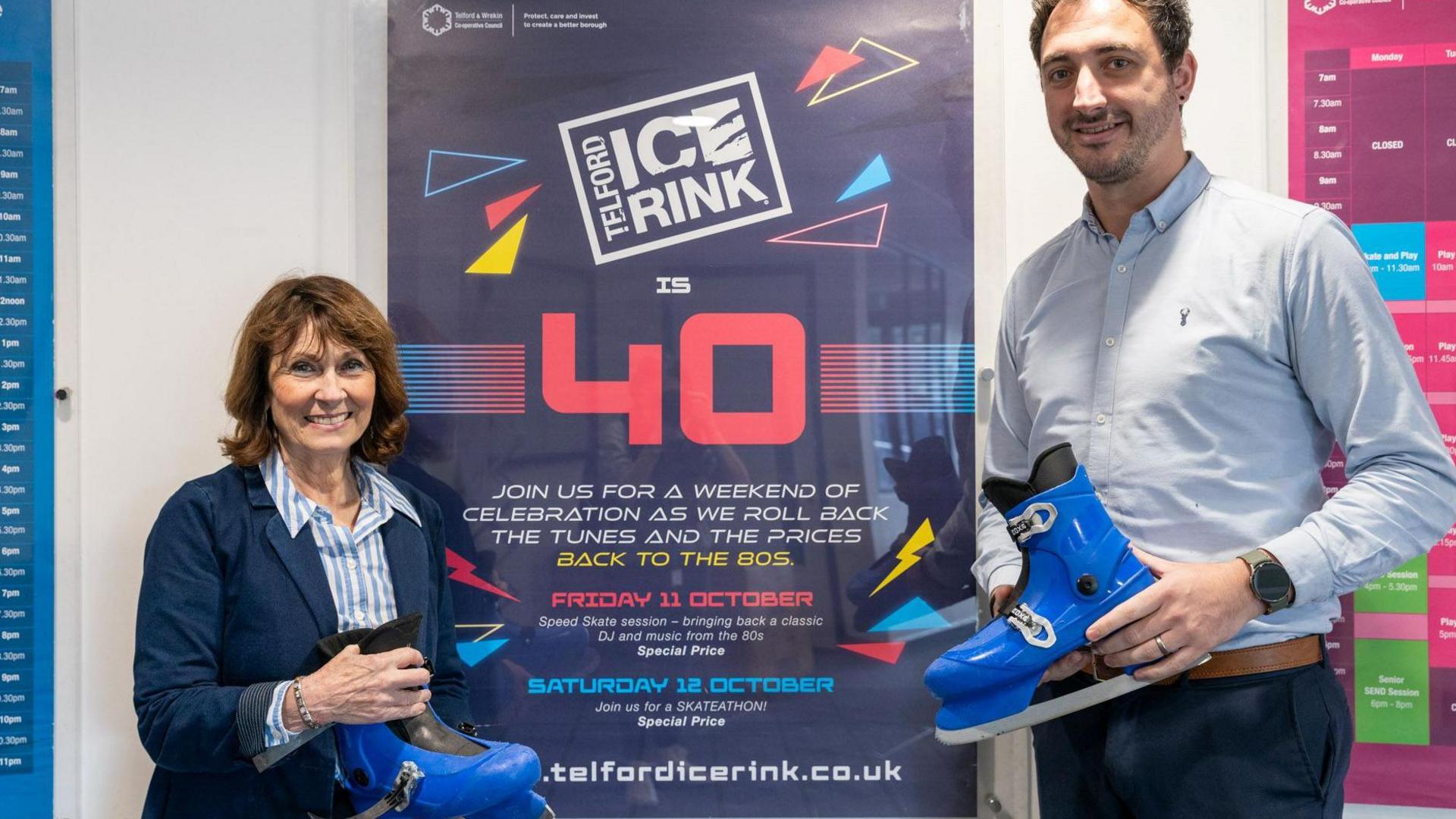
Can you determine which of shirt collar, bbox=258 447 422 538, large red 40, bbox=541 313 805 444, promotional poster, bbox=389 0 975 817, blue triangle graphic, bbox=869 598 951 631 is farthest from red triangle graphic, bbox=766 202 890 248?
shirt collar, bbox=258 447 422 538

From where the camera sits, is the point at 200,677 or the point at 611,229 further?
the point at 611,229

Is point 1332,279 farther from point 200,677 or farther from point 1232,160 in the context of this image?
point 200,677

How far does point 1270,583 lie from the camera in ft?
3.51

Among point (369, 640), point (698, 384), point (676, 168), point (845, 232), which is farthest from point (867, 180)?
point (369, 640)

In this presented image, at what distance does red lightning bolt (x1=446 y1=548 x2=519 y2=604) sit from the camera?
166 centimetres

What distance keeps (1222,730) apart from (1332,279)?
1.70 ft

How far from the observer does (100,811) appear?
164 centimetres

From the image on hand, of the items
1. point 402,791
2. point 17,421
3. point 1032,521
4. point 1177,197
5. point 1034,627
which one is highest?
point 1177,197

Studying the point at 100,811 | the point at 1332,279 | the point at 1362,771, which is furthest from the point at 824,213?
the point at 100,811

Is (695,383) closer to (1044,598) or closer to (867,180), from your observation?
(867,180)

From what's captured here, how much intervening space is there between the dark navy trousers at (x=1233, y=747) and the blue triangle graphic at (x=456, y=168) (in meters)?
1.19

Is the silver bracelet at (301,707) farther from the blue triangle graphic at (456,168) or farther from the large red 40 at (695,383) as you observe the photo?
the blue triangle graphic at (456,168)

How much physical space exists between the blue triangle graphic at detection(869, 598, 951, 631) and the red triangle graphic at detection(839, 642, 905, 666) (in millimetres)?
25

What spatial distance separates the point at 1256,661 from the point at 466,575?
1157 mm
